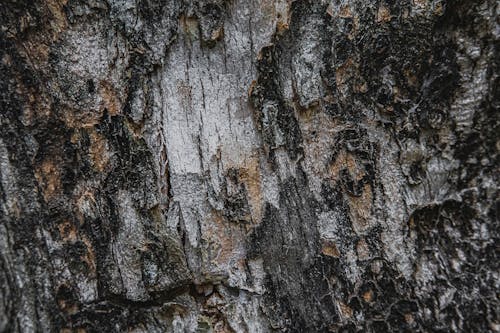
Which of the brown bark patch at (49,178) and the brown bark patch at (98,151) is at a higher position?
the brown bark patch at (98,151)

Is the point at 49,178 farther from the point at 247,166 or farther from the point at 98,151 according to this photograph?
the point at 247,166

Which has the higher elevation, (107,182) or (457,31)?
(457,31)

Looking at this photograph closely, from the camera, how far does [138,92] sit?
2.73 ft

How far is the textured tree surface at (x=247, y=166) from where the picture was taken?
2.56ft

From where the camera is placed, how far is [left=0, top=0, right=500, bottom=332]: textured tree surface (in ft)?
2.56

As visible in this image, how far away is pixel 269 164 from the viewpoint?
0.86m

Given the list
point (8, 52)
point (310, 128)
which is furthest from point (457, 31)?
point (8, 52)

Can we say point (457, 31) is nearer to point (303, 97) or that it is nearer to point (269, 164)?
point (303, 97)

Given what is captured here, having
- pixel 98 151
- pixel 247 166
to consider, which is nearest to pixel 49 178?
pixel 98 151

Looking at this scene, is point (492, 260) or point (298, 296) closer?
point (492, 260)

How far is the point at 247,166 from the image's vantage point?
859 millimetres

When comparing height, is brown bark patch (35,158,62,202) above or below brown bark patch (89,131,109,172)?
below

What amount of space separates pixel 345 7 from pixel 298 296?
582 millimetres

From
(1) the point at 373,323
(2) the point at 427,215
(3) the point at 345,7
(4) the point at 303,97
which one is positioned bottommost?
(1) the point at 373,323
